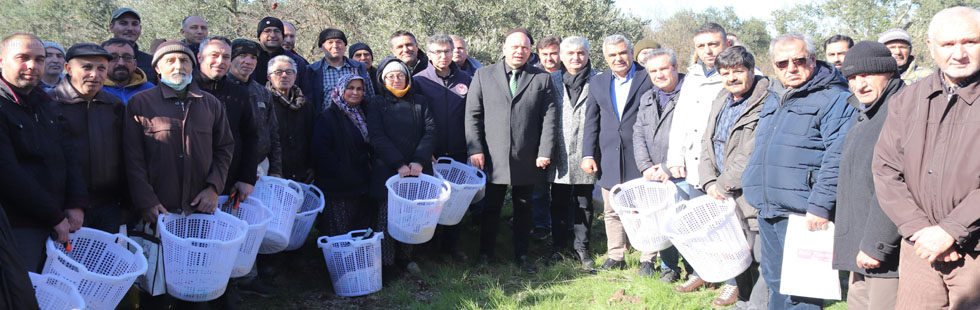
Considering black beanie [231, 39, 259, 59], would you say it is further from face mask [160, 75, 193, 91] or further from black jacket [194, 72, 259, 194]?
face mask [160, 75, 193, 91]

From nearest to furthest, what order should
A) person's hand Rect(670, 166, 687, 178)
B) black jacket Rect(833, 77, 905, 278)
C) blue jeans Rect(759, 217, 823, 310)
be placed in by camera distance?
1. black jacket Rect(833, 77, 905, 278)
2. blue jeans Rect(759, 217, 823, 310)
3. person's hand Rect(670, 166, 687, 178)

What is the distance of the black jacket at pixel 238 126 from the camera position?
4.49m

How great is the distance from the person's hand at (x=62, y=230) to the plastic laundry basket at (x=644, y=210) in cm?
323

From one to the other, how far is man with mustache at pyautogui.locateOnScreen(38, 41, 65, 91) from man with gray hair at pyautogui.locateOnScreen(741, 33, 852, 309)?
13.7ft

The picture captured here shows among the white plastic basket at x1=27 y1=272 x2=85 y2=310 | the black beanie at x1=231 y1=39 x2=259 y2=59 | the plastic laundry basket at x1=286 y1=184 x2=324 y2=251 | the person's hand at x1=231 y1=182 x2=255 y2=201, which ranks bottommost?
the plastic laundry basket at x1=286 y1=184 x2=324 y2=251

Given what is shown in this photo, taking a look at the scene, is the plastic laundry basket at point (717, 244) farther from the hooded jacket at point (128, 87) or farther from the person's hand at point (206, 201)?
the hooded jacket at point (128, 87)

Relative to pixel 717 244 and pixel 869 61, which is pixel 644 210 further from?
pixel 869 61

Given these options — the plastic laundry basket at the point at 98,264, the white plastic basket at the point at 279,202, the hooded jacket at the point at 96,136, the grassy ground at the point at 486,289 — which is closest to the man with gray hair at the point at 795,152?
the grassy ground at the point at 486,289

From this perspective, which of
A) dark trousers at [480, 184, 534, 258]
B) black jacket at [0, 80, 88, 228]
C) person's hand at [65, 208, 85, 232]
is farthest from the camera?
dark trousers at [480, 184, 534, 258]

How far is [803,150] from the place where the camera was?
3.53 meters

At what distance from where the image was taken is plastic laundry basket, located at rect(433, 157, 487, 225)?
517 centimetres

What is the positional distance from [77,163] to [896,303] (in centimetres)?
411

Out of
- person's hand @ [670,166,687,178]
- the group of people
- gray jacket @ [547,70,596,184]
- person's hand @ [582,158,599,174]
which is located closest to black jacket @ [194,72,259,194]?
the group of people

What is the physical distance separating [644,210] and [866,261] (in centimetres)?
159
